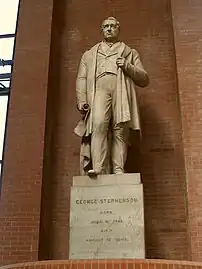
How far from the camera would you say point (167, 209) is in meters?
5.82

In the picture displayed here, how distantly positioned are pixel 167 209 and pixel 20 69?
2650 mm

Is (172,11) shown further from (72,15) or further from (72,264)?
(72,264)

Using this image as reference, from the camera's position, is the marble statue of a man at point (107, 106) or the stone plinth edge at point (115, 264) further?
the marble statue of a man at point (107, 106)

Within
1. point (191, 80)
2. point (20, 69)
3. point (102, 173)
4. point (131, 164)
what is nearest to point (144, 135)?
point (131, 164)

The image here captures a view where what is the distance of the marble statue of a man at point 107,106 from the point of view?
5.09 metres

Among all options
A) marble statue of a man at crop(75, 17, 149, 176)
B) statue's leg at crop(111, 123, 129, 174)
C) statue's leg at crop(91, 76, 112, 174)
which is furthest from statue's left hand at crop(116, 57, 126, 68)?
statue's leg at crop(111, 123, 129, 174)

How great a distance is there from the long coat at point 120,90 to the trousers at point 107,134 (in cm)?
7

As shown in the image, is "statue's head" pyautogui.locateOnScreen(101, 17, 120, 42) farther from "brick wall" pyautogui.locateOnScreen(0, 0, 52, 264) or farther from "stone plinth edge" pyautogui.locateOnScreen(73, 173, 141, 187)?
"stone plinth edge" pyautogui.locateOnScreen(73, 173, 141, 187)


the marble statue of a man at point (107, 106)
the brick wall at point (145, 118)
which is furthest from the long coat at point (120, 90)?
the brick wall at point (145, 118)

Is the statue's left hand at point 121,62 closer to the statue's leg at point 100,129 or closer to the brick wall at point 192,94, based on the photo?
the statue's leg at point 100,129

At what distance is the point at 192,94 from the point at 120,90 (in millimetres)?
1151

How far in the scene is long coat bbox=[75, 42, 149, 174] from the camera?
16.9 ft

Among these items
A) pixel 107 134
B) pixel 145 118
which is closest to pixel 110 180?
pixel 107 134

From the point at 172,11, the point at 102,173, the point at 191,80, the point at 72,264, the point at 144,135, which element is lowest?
the point at 72,264
